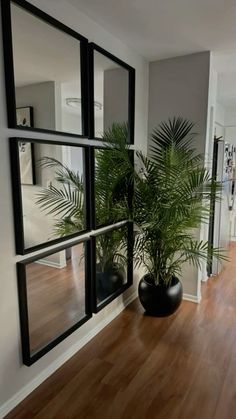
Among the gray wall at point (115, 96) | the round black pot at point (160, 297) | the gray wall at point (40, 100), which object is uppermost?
the gray wall at point (115, 96)

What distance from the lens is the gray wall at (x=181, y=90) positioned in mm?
2637

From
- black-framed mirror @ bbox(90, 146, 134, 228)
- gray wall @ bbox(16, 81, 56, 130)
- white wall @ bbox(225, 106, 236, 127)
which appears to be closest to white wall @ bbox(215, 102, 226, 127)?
white wall @ bbox(225, 106, 236, 127)

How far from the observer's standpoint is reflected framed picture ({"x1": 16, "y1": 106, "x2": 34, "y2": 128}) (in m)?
1.58

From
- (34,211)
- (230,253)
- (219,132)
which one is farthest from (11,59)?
(230,253)

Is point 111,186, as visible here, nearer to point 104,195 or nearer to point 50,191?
point 104,195

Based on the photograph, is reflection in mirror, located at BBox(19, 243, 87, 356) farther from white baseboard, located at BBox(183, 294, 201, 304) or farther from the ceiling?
the ceiling

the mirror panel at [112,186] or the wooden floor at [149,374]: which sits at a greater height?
the mirror panel at [112,186]

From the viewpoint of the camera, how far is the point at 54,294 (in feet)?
6.63

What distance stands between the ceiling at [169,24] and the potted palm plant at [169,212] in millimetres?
693

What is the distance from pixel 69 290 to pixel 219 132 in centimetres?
366

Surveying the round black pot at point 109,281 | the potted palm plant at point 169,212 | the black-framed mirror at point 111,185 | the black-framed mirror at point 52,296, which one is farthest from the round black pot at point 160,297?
the black-framed mirror at point 111,185

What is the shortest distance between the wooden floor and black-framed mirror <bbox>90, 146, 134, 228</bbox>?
3.24 ft

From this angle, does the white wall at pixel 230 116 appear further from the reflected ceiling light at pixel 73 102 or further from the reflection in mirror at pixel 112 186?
the reflected ceiling light at pixel 73 102

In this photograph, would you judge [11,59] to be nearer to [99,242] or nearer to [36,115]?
[36,115]
